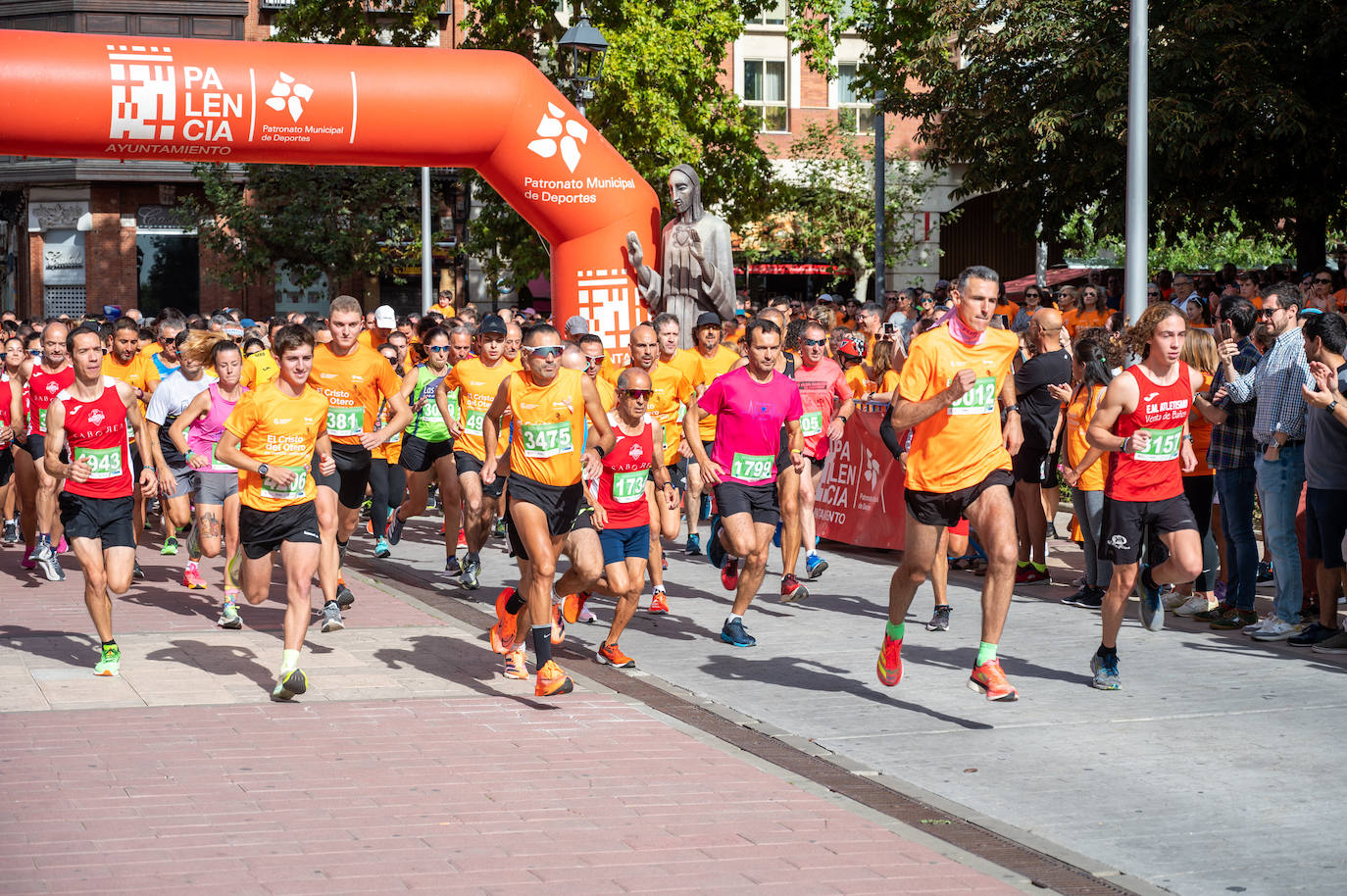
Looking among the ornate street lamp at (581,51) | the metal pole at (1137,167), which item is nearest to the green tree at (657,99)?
the ornate street lamp at (581,51)

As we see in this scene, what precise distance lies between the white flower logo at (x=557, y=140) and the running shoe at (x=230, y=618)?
7.24 meters

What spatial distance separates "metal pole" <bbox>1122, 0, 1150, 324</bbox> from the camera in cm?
1428

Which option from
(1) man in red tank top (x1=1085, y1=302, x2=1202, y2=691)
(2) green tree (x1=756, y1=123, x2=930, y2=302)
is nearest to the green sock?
(1) man in red tank top (x1=1085, y1=302, x2=1202, y2=691)

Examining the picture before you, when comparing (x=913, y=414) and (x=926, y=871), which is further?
(x=913, y=414)

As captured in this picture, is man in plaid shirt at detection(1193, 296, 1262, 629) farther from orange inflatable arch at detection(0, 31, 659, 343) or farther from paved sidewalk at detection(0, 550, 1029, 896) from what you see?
orange inflatable arch at detection(0, 31, 659, 343)

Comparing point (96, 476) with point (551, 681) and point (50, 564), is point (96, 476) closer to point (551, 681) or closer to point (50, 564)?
point (551, 681)

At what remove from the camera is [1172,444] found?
334 inches

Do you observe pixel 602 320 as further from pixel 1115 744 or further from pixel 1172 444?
pixel 1115 744

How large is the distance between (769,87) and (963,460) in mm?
38518

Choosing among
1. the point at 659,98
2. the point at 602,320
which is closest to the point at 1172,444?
the point at 602,320

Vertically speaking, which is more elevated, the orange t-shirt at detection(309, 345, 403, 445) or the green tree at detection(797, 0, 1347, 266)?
the green tree at detection(797, 0, 1347, 266)

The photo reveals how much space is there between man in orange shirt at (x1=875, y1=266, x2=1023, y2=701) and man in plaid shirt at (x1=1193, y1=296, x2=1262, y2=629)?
8.41 ft

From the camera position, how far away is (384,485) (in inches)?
520

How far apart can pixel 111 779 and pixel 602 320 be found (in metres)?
11.0
